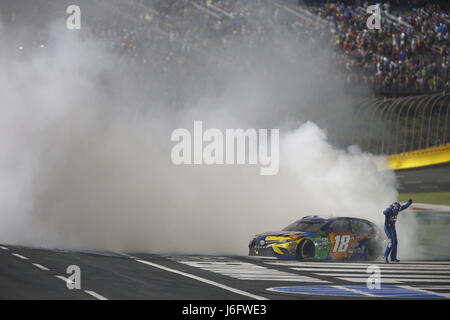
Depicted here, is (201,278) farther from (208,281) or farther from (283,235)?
(283,235)

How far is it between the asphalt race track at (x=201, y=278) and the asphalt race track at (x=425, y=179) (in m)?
17.0

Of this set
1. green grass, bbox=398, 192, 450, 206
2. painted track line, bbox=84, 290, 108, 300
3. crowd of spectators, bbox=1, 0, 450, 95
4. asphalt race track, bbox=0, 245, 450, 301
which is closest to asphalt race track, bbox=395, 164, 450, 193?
green grass, bbox=398, 192, 450, 206

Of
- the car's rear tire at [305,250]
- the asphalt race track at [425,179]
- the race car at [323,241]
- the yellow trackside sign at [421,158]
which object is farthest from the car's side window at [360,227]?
the yellow trackside sign at [421,158]

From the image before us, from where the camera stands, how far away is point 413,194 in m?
31.1

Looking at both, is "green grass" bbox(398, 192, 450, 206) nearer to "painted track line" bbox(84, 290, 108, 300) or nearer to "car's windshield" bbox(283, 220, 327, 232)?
"car's windshield" bbox(283, 220, 327, 232)

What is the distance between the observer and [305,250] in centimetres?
1534

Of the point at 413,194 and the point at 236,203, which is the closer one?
the point at 236,203

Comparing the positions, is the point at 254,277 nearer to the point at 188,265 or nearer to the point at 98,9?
the point at 188,265

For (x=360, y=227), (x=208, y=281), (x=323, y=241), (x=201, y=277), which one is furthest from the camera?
(x=360, y=227)

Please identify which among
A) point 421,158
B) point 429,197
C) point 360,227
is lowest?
point 360,227

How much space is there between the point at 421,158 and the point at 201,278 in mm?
25546

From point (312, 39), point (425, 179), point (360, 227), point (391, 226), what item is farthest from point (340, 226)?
point (425, 179)
